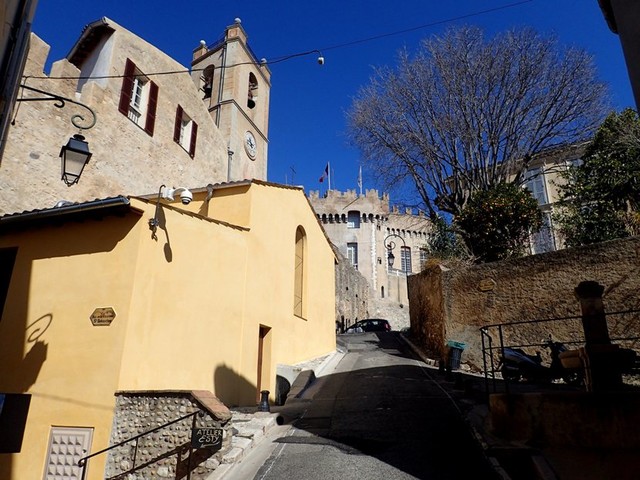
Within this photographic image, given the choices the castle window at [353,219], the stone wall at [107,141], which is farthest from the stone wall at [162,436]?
the castle window at [353,219]

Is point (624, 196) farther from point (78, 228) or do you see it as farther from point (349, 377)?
point (78, 228)

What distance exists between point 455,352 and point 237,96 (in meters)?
17.8

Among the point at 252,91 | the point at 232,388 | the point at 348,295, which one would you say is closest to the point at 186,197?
the point at 232,388

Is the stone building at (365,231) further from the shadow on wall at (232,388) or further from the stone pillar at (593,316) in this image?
the stone pillar at (593,316)

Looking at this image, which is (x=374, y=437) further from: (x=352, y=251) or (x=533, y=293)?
(x=352, y=251)

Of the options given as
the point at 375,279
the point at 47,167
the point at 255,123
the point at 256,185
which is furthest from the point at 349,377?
the point at 375,279

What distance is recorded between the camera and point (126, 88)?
47.5 feet

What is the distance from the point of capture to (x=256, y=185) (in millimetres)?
10742

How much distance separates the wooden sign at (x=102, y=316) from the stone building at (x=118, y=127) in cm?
303

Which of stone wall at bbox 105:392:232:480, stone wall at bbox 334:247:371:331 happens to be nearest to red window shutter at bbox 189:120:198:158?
stone wall at bbox 334:247:371:331

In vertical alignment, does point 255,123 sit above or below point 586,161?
above

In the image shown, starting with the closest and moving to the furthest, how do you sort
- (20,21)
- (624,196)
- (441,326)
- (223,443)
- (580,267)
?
1. (20,21)
2. (223,443)
3. (580,267)
4. (441,326)
5. (624,196)

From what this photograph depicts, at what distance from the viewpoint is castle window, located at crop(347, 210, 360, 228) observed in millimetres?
46703

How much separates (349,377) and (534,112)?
11.7 m
